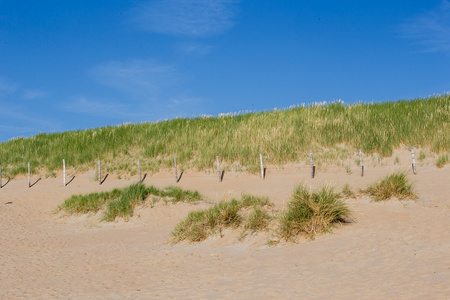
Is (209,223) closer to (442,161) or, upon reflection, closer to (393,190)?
(393,190)

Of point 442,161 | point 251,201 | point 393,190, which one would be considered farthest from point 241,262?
point 442,161

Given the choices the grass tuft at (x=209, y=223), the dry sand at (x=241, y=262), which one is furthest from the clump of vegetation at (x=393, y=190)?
the grass tuft at (x=209, y=223)

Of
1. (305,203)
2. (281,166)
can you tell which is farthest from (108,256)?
(281,166)

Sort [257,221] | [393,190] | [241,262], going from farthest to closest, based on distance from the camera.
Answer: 1. [393,190]
2. [257,221]
3. [241,262]

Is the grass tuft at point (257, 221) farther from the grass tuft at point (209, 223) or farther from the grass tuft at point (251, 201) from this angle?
the grass tuft at point (251, 201)

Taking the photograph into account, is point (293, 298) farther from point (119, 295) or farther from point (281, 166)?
point (281, 166)

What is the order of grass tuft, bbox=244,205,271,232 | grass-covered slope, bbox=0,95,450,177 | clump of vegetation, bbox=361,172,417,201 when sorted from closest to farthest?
1. grass tuft, bbox=244,205,271,232
2. clump of vegetation, bbox=361,172,417,201
3. grass-covered slope, bbox=0,95,450,177

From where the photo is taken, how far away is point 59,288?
8.41 metres

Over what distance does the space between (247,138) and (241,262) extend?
2188 centimetres

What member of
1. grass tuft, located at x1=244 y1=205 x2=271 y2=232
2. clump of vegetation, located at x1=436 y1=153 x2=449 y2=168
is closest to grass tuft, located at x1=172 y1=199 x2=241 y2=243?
grass tuft, located at x1=244 y1=205 x2=271 y2=232

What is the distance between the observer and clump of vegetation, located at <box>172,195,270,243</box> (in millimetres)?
11234

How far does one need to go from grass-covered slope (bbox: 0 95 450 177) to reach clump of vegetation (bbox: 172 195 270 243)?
1526cm

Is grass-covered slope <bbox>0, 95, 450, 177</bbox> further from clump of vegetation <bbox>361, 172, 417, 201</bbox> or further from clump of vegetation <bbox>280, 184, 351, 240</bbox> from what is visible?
clump of vegetation <bbox>280, 184, 351, 240</bbox>

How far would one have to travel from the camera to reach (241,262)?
9094 mm
